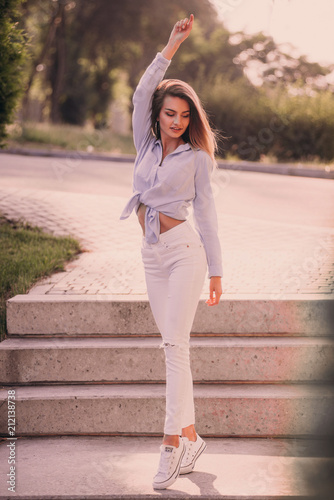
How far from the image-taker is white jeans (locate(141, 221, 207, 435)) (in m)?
3.38

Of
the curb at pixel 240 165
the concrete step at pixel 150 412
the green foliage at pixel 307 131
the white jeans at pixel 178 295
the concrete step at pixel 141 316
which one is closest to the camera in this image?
the white jeans at pixel 178 295

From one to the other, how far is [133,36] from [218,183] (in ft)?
66.5

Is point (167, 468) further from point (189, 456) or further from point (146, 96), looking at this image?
point (146, 96)

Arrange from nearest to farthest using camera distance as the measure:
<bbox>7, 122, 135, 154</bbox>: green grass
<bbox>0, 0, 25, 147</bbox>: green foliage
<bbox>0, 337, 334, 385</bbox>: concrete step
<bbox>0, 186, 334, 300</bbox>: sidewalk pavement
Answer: <bbox>0, 337, 334, 385</bbox>: concrete step < <bbox>0, 186, 334, 300</bbox>: sidewalk pavement < <bbox>0, 0, 25, 147</bbox>: green foliage < <bbox>7, 122, 135, 154</bbox>: green grass

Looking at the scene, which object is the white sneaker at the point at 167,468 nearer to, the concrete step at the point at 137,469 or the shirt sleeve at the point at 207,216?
the concrete step at the point at 137,469

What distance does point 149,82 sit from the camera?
11.6 ft

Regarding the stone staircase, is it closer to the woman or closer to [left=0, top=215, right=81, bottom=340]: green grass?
[left=0, top=215, right=81, bottom=340]: green grass

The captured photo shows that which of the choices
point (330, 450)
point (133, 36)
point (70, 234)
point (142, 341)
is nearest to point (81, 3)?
point (133, 36)

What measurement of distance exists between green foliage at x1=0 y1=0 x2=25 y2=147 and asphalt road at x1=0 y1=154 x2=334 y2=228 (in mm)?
2951

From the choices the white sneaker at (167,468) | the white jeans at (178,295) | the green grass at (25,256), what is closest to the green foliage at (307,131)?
the green grass at (25,256)

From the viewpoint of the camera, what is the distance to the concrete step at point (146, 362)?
4.41 metres

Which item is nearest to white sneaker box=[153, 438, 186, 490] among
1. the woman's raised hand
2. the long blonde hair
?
the long blonde hair

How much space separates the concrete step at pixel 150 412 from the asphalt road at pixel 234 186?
4.54 m

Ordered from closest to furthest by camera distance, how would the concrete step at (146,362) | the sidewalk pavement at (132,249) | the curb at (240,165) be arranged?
the concrete step at (146,362)
the sidewalk pavement at (132,249)
the curb at (240,165)
